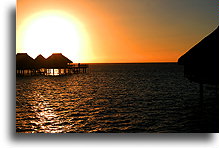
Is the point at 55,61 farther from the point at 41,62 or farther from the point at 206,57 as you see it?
the point at 206,57

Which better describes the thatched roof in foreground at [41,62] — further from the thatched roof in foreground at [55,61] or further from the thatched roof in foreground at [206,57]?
the thatched roof in foreground at [206,57]

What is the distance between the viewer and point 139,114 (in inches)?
445

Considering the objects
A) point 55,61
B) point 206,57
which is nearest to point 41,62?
point 55,61

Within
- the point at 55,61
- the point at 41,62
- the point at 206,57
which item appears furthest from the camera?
the point at 41,62

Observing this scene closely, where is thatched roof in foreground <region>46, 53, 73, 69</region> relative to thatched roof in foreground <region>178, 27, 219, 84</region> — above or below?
above

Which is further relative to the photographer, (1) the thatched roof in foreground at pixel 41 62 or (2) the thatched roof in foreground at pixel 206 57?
(1) the thatched roof in foreground at pixel 41 62

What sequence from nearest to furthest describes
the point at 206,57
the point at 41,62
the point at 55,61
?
the point at 206,57
the point at 55,61
the point at 41,62

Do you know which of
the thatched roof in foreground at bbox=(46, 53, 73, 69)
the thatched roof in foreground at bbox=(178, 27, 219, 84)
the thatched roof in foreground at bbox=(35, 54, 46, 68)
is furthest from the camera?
the thatched roof in foreground at bbox=(35, 54, 46, 68)

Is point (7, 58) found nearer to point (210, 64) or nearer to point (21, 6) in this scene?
point (21, 6)

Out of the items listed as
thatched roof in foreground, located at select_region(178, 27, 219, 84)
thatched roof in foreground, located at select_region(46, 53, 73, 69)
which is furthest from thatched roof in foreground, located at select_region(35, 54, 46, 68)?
thatched roof in foreground, located at select_region(178, 27, 219, 84)

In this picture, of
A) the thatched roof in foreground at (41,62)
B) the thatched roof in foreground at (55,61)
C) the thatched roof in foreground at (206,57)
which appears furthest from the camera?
the thatched roof in foreground at (41,62)

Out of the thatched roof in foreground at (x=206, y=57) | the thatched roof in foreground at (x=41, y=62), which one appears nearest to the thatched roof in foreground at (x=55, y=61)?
the thatched roof in foreground at (x=41, y=62)

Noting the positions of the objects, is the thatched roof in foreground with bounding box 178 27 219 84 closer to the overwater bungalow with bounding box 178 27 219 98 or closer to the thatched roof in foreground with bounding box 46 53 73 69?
the overwater bungalow with bounding box 178 27 219 98

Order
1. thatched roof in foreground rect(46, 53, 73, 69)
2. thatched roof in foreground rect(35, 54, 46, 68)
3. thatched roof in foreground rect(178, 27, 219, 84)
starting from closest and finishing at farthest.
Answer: thatched roof in foreground rect(178, 27, 219, 84)
thatched roof in foreground rect(46, 53, 73, 69)
thatched roof in foreground rect(35, 54, 46, 68)
